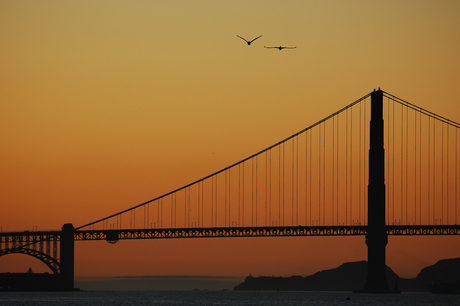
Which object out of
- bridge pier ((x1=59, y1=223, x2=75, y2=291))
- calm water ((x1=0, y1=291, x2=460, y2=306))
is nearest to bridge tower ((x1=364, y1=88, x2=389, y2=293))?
calm water ((x1=0, y1=291, x2=460, y2=306))

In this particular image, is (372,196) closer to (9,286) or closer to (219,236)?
(219,236)

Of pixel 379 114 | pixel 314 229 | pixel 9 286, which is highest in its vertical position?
pixel 379 114

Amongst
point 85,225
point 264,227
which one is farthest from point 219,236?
point 85,225

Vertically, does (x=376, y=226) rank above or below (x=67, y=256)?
above

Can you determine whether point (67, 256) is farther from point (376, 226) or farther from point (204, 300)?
point (376, 226)

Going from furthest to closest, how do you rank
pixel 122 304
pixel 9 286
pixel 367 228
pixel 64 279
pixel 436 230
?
pixel 9 286 < pixel 64 279 < pixel 436 230 < pixel 367 228 < pixel 122 304

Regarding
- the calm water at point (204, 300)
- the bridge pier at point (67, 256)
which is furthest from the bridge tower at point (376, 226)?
the bridge pier at point (67, 256)

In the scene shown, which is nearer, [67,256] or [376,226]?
[376,226]

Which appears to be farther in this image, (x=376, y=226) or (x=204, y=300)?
(x=204, y=300)
